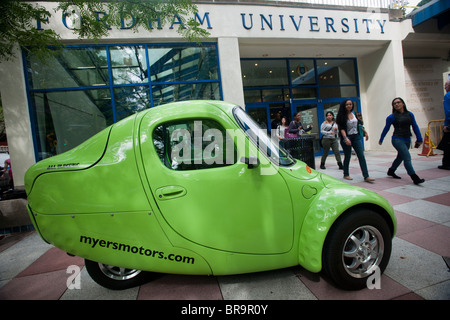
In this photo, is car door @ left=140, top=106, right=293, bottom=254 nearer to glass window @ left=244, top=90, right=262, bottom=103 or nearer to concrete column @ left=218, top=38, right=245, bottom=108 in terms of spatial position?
concrete column @ left=218, top=38, right=245, bottom=108

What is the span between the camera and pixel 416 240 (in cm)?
259

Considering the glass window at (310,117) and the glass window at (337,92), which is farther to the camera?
the glass window at (337,92)

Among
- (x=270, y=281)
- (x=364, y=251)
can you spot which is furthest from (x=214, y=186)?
(x=364, y=251)

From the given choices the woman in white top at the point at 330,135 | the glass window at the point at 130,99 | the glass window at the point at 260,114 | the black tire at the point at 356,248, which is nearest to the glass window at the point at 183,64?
the glass window at the point at 130,99

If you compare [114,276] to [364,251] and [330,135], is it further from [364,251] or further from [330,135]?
[330,135]

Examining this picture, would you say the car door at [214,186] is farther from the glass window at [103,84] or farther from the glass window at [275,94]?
the glass window at [275,94]

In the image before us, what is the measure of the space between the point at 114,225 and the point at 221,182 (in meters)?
0.93

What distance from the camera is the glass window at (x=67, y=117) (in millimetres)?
6738

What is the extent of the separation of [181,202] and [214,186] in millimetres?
294

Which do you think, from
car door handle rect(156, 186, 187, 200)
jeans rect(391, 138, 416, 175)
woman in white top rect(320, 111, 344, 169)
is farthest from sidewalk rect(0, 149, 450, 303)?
woman in white top rect(320, 111, 344, 169)

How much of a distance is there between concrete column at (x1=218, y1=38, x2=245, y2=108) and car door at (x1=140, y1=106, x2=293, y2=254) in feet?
19.1

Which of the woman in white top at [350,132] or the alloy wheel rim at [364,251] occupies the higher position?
the woman in white top at [350,132]

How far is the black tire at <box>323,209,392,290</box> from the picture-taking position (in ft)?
5.87

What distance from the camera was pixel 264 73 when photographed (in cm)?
989
